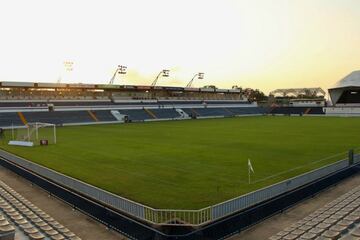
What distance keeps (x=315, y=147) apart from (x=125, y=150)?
16986 mm

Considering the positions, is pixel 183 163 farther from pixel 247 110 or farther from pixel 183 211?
pixel 247 110

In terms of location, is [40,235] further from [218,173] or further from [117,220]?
[218,173]

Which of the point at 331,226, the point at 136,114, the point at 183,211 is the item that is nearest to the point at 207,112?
the point at 136,114

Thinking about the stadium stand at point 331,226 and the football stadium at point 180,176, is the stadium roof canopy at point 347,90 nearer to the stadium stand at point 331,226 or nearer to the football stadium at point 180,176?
the football stadium at point 180,176

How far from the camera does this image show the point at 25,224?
1091cm

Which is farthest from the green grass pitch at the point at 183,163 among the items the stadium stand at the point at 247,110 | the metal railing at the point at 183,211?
the stadium stand at the point at 247,110

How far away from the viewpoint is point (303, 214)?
15273mm

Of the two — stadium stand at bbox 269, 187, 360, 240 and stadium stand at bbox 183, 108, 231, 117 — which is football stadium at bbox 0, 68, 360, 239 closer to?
stadium stand at bbox 269, 187, 360, 240

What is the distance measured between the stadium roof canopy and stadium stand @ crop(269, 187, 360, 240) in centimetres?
9368

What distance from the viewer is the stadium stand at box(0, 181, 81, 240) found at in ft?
31.8

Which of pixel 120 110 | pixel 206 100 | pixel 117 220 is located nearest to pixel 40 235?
pixel 117 220

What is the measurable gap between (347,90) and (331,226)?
329 ft

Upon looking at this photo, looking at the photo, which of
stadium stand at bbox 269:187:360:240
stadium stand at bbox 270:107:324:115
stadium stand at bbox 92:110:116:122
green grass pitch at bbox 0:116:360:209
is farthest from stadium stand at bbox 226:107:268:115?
stadium stand at bbox 269:187:360:240

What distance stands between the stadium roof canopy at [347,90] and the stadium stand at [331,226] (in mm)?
93680
